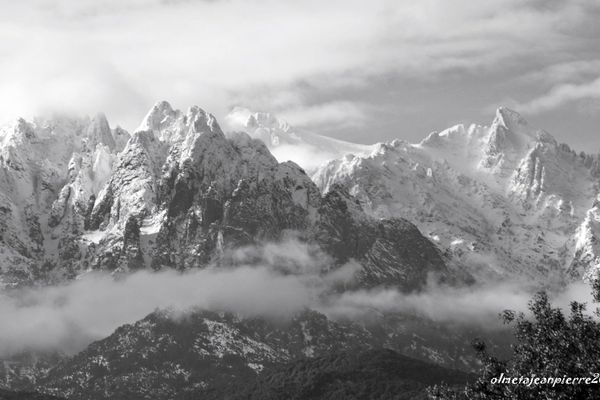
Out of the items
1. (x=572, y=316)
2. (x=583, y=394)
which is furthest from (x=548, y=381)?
(x=572, y=316)

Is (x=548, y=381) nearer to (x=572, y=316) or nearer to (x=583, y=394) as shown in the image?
(x=583, y=394)

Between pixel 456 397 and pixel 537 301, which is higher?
pixel 537 301

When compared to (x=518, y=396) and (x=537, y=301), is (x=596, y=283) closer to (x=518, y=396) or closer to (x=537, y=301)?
(x=537, y=301)

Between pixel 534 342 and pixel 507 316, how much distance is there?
5997mm

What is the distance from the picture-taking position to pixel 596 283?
10775 cm

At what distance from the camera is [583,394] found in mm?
96812

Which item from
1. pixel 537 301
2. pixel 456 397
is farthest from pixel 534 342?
pixel 456 397

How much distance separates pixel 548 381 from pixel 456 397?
47.4ft

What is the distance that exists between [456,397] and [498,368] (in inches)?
230

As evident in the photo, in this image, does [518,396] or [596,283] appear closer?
[518,396]

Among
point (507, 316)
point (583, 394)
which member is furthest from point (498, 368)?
point (583, 394)

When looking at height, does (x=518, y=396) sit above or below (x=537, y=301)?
below

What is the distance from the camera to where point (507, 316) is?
109188 mm

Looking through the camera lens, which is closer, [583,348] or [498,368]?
[583,348]
